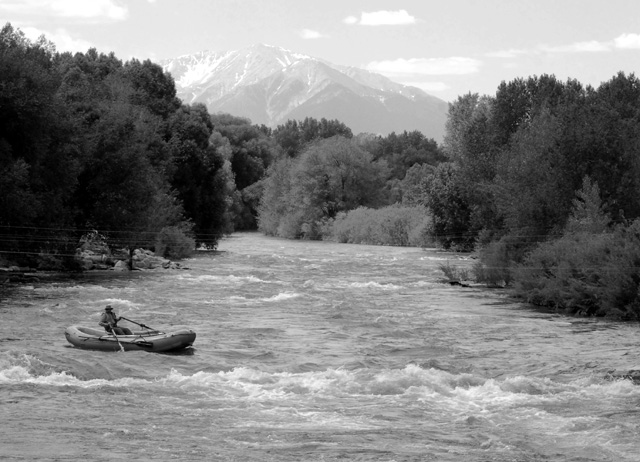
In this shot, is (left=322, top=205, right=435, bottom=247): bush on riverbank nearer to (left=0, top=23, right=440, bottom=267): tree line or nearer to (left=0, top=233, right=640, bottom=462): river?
(left=0, top=23, right=440, bottom=267): tree line

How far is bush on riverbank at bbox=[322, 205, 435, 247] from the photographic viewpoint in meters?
88.1

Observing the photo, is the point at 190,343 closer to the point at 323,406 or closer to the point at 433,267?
the point at 323,406

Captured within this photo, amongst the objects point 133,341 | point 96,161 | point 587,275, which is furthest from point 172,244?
point 133,341

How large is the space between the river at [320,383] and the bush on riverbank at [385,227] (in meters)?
45.7

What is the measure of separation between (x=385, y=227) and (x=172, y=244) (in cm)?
2931


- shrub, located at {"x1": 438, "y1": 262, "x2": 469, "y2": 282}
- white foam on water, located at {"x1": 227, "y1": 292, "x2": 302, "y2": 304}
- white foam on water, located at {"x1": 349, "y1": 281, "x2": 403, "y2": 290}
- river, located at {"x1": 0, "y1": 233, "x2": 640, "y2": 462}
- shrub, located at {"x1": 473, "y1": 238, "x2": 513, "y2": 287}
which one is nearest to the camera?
river, located at {"x1": 0, "y1": 233, "x2": 640, "y2": 462}

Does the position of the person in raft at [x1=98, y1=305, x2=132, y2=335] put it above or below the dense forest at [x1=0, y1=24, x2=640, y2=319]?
below

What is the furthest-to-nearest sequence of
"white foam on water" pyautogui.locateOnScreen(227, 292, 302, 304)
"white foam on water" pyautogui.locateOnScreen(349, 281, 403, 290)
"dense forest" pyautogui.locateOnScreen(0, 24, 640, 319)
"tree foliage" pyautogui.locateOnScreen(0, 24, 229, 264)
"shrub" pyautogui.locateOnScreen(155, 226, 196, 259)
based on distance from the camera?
"shrub" pyautogui.locateOnScreen(155, 226, 196, 259)
"white foam on water" pyautogui.locateOnScreen(349, 281, 403, 290)
"tree foliage" pyautogui.locateOnScreen(0, 24, 229, 264)
"dense forest" pyautogui.locateOnScreen(0, 24, 640, 319)
"white foam on water" pyautogui.locateOnScreen(227, 292, 302, 304)

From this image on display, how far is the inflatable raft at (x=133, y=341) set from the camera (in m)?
28.1

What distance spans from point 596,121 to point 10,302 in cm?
2793

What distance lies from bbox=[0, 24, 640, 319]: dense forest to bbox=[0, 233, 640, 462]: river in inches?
158

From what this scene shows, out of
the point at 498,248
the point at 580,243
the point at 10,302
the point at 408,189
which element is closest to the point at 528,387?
the point at 580,243

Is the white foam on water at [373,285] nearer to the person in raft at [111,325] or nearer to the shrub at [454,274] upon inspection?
the shrub at [454,274]

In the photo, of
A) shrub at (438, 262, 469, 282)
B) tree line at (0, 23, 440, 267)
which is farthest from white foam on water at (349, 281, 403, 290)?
tree line at (0, 23, 440, 267)
